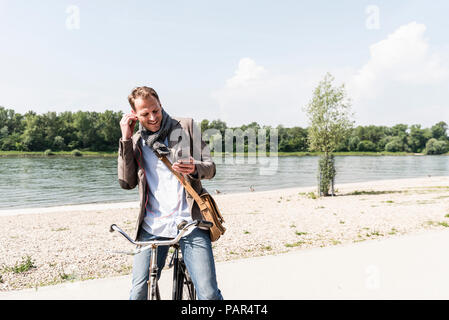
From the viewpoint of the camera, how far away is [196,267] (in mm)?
2174

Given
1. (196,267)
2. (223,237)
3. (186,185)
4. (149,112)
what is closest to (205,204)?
(186,185)

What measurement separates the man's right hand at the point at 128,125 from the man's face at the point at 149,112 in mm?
37

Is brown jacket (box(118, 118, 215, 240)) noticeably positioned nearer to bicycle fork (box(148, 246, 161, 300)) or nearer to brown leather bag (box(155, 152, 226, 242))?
brown leather bag (box(155, 152, 226, 242))

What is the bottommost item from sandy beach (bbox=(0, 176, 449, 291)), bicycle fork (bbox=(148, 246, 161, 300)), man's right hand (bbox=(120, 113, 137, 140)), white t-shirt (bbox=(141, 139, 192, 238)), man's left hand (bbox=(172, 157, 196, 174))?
sandy beach (bbox=(0, 176, 449, 291))

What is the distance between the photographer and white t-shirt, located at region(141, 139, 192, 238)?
2.24 metres

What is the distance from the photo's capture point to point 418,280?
4246mm

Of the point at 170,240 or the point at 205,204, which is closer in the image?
the point at 170,240

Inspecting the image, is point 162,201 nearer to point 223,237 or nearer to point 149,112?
point 149,112

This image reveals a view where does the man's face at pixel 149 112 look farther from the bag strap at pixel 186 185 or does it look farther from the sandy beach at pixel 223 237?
the sandy beach at pixel 223 237

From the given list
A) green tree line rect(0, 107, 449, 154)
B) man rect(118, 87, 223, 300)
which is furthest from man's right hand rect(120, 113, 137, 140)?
green tree line rect(0, 107, 449, 154)

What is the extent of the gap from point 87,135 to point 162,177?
→ 81.9 meters

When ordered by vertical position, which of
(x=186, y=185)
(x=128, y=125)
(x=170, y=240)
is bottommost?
(x=170, y=240)

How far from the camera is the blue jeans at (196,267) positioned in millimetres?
2160
